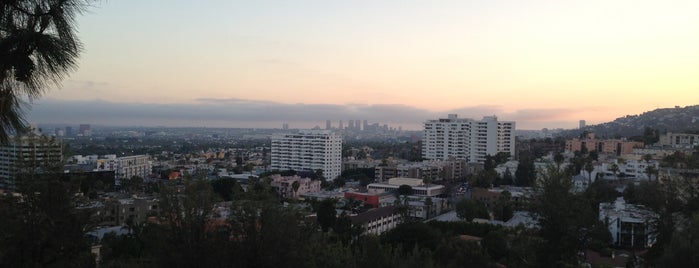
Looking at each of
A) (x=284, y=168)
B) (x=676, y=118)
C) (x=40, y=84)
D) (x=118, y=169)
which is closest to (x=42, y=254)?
(x=40, y=84)

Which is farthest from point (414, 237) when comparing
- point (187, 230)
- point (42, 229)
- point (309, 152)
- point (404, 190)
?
point (309, 152)

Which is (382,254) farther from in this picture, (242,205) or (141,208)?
(141,208)

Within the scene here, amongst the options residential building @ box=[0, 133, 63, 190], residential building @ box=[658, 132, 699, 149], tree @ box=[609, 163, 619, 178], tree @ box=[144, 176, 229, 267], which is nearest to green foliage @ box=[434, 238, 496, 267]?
tree @ box=[144, 176, 229, 267]

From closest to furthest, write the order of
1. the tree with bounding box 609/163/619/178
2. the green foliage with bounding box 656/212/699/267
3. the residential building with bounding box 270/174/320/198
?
1. the green foliage with bounding box 656/212/699/267
2. the residential building with bounding box 270/174/320/198
3. the tree with bounding box 609/163/619/178

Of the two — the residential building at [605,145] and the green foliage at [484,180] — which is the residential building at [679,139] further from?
the green foliage at [484,180]

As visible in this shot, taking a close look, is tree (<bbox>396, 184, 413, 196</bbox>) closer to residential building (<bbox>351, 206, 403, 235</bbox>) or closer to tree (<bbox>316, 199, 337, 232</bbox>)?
residential building (<bbox>351, 206, 403, 235</bbox>)

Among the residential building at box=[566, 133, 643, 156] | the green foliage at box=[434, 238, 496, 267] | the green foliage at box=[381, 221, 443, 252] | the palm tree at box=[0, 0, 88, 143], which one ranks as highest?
the palm tree at box=[0, 0, 88, 143]

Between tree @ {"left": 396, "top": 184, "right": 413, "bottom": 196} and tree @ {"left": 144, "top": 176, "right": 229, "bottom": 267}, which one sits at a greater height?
→ tree @ {"left": 144, "top": 176, "right": 229, "bottom": 267}
